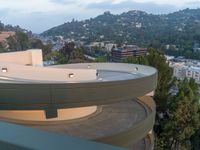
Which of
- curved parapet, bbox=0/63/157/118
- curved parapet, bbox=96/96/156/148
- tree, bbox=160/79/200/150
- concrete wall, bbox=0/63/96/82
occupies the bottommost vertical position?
tree, bbox=160/79/200/150

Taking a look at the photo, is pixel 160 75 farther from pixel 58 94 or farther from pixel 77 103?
pixel 58 94

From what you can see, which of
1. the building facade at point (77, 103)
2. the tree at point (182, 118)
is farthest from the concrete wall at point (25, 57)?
the tree at point (182, 118)

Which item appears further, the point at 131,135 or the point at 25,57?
the point at 25,57

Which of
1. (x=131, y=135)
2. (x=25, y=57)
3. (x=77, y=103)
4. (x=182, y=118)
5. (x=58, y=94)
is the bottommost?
(x=182, y=118)

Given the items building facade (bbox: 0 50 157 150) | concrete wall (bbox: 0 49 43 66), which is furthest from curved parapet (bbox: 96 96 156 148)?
concrete wall (bbox: 0 49 43 66)

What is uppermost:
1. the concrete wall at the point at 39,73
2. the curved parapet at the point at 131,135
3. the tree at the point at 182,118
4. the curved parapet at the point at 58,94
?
the concrete wall at the point at 39,73

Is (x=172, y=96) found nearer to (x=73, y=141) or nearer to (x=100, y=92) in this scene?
Answer: (x=100, y=92)

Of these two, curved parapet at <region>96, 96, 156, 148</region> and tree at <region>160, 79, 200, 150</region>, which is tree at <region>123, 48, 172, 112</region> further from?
curved parapet at <region>96, 96, 156, 148</region>

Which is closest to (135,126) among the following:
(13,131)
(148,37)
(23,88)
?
(23,88)

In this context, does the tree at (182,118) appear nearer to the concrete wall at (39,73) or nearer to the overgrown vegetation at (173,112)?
the overgrown vegetation at (173,112)

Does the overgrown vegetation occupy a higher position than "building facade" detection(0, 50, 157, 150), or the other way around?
"building facade" detection(0, 50, 157, 150)

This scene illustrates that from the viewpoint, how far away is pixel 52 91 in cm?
855

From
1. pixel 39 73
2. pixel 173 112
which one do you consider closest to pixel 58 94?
pixel 39 73

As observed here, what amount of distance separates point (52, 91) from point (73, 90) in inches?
22.7
